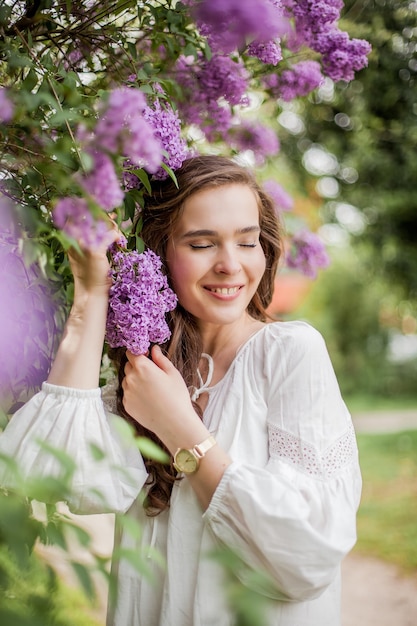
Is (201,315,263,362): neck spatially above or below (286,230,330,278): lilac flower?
below

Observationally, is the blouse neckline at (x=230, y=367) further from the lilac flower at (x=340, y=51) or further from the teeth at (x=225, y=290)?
the lilac flower at (x=340, y=51)

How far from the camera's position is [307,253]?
112 inches

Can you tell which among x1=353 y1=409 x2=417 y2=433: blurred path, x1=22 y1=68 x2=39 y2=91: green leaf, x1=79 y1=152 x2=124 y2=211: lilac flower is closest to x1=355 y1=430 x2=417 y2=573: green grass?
x1=353 y1=409 x2=417 y2=433: blurred path

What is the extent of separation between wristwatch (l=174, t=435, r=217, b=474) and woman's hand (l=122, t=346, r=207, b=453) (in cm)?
2

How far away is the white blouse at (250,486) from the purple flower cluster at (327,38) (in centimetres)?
92

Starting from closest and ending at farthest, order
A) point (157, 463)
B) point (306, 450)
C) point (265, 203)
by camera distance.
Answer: point (306, 450) < point (157, 463) < point (265, 203)

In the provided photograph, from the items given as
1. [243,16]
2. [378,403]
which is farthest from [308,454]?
[378,403]

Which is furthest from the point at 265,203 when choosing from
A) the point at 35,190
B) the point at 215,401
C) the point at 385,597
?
the point at 385,597

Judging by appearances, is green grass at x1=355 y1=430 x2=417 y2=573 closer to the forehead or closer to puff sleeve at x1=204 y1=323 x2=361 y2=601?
puff sleeve at x1=204 y1=323 x2=361 y2=601

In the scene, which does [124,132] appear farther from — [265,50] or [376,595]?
[376,595]

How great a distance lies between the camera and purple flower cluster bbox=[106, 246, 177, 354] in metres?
1.53

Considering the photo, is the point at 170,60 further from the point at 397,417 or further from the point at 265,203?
the point at 397,417

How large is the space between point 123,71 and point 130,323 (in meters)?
0.80

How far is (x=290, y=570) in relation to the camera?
142 centimetres
